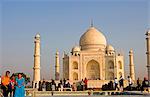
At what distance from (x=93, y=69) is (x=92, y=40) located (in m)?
A: 3.42

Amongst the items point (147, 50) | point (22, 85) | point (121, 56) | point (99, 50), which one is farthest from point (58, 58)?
point (22, 85)

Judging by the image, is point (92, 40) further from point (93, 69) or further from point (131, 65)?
point (131, 65)

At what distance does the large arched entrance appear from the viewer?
33969 millimetres

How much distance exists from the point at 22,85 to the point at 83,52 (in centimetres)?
2634

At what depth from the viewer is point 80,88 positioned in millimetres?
18344

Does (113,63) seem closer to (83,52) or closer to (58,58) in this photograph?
(83,52)

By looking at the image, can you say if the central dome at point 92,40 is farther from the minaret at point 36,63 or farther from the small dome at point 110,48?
the minaret at point 36,63

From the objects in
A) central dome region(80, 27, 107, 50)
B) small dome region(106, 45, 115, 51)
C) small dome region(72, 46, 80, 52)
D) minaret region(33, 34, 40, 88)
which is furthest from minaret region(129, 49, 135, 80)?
minaret region(33, 34, 40, 88)

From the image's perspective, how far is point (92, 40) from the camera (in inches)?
1403

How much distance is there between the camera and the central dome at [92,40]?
3550 cm

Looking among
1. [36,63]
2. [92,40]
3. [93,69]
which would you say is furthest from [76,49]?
[36,63]

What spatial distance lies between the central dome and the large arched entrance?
196 cm

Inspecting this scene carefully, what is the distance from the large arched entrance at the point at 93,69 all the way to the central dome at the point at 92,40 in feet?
6.43

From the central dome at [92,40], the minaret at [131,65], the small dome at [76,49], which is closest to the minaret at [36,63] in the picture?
the small dome at [76,49]
